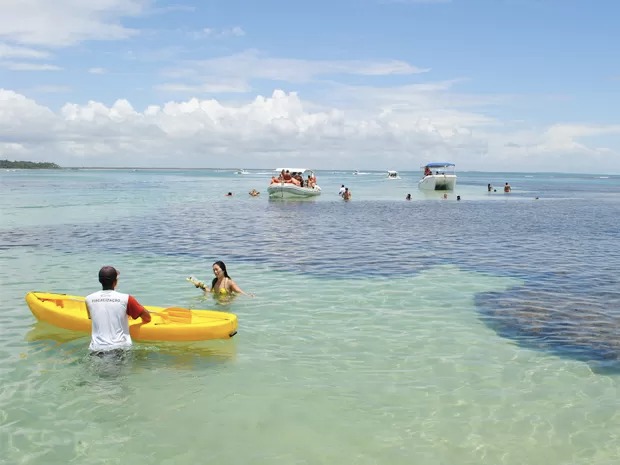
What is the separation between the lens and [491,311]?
12734 millimetres

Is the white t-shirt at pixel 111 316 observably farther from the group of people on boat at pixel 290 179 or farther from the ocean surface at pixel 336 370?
the group of people on boat at pixel 290 179

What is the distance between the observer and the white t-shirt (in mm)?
8469

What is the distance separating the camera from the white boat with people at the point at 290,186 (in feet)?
169

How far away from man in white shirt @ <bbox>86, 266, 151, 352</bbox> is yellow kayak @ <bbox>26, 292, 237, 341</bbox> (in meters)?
0.76

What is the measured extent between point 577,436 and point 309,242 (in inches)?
690

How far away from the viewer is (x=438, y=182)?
240ft

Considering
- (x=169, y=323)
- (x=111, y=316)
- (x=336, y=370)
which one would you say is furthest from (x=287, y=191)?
(x=111, y=316)

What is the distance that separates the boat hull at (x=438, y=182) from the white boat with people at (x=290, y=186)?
2355 centimetres

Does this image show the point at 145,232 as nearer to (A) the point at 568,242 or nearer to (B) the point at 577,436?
(A) the point at 568,242

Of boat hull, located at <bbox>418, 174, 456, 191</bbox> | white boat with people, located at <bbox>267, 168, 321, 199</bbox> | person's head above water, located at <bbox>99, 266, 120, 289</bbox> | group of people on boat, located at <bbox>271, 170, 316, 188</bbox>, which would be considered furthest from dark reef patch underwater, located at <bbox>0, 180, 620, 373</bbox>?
boat hull, located at <bbox>418, 174, 456, 191</bbox>

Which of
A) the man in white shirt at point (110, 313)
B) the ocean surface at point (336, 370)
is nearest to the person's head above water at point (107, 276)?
the man in white shirt at point (110, 313)

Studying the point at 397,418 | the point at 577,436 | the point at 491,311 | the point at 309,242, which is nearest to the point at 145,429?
the point at 397,418

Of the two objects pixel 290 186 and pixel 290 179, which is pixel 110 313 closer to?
pixel 290 186

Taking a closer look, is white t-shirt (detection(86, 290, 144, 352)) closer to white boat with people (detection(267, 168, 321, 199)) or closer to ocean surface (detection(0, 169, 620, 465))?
ocean surface (detection(0, 169, 620, 465))
